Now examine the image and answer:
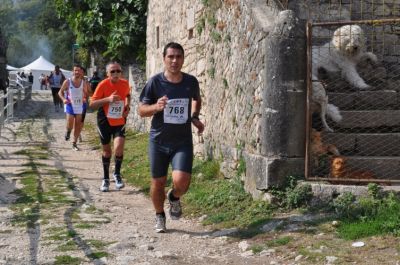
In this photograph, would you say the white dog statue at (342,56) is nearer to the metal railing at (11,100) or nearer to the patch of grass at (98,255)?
the patch of grass at (98,255)

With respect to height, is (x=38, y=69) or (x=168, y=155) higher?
(x=38, y=69)

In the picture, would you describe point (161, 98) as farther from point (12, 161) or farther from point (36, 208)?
point (12, 161)

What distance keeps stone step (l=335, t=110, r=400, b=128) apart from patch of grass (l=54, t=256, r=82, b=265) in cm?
359

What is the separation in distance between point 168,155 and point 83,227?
1143 mm

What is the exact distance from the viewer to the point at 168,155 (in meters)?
5.91

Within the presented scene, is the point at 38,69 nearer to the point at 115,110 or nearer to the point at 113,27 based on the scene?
Answer: the point at 113,27

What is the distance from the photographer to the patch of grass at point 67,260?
493cm

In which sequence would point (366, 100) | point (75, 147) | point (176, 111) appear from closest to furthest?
1. point (176, 111)
2. point (366, 100)
3. point (75, 147)

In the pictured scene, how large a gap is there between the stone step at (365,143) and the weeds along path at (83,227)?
189 centimetres

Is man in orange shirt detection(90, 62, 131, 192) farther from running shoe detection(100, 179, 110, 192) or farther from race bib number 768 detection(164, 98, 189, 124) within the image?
race bib number 768 detection(164, 98, 189, 124)

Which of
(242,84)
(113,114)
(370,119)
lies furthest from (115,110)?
(370,119)

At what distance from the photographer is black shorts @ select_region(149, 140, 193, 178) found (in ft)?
19.1

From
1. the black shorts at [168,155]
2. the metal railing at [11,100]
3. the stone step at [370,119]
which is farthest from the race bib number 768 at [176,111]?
the metal railing at [11,100]

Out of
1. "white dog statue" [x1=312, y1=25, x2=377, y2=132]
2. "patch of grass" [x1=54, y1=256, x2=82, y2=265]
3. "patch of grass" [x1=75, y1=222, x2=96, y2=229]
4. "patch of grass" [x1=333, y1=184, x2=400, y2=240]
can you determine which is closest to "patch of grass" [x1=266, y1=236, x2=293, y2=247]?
"patch of grass" [x1=333, y1=184, x2=400, y2=240]
